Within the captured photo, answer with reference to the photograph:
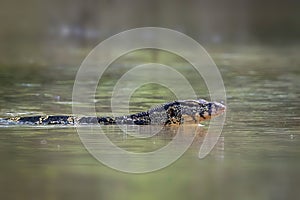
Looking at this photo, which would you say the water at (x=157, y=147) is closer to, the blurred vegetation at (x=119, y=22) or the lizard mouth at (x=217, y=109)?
the lizard mouth at (x=217, y=109)

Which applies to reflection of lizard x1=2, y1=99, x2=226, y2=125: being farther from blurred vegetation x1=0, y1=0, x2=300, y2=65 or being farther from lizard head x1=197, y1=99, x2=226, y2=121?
blurred vegetation x1=0, y1=0, x2=300, y2=65

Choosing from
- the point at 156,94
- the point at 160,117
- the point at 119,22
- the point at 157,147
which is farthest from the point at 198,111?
the point at 119,22

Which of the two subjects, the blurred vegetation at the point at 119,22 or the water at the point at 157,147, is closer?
the water at the point at 157,147

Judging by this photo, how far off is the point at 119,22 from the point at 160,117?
951cm

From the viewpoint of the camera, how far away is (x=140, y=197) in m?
6.87

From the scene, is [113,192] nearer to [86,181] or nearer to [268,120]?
[86,181]

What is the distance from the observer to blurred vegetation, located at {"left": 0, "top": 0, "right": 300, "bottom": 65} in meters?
19.7

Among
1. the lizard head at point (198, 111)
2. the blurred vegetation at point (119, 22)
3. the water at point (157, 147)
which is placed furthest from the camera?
the blurred vegetation at point (119, 22)

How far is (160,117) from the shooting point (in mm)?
10758

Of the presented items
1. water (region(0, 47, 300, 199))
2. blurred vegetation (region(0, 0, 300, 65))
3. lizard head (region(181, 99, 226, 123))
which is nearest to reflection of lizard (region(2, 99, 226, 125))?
lizard head (region(181, 99, 226, 123))

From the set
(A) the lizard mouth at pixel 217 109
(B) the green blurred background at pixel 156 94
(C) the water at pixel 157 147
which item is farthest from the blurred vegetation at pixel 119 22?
(A) the lizard mouth at pixel 217 109

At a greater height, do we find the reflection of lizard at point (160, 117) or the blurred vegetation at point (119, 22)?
the blurred vegetation at point (119, 22)

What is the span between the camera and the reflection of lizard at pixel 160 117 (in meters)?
10.6

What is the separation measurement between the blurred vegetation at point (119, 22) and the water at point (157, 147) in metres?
4.61
